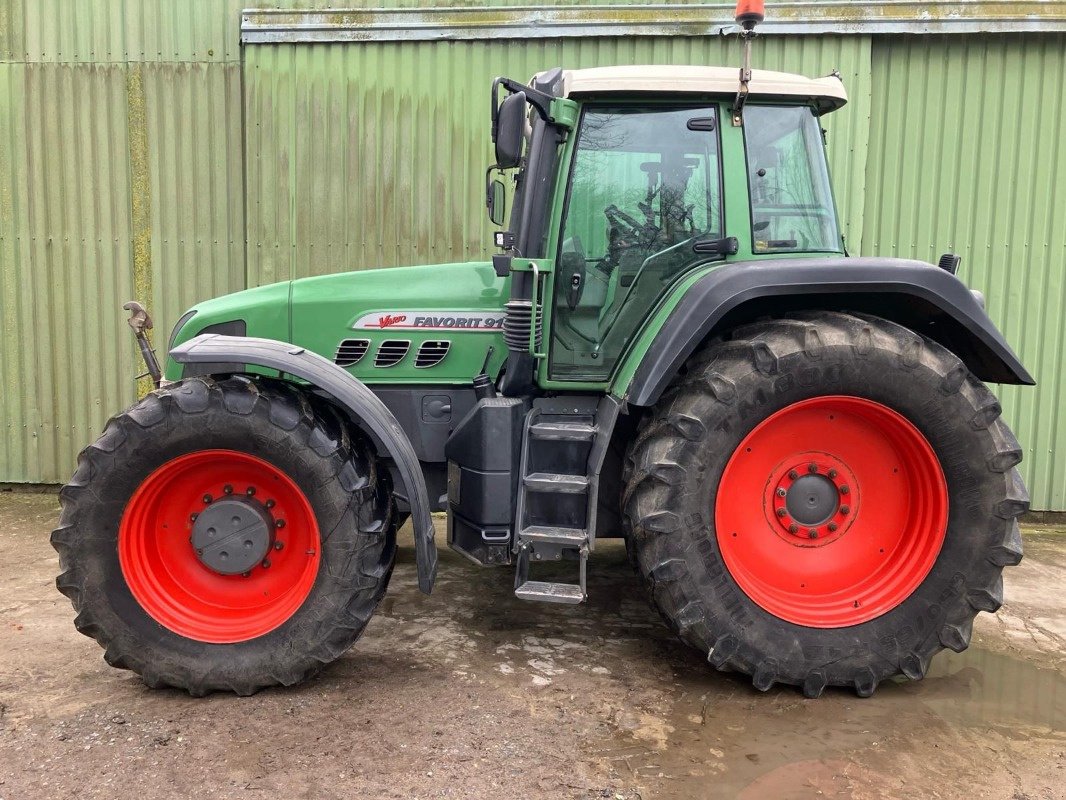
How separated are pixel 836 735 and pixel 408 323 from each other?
2344 millimetres

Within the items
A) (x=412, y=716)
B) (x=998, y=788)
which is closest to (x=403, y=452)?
(x=412, y=716)

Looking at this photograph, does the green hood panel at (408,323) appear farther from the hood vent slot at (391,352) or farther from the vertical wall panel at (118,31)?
the vertical wall panel at (118,31)

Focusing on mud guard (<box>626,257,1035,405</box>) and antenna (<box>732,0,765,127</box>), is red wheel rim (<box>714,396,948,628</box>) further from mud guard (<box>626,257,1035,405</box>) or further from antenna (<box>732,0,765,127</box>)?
antenna (<box>732,0,765,127</box>)

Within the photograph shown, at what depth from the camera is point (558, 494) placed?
3256 mm

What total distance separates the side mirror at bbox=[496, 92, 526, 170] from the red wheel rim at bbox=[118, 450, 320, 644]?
146 cm

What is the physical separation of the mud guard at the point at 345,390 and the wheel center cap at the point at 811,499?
143cm

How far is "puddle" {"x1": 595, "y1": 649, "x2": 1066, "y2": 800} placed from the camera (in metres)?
2.52

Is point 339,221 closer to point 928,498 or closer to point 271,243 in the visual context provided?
point 271,243

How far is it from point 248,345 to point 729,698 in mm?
2255

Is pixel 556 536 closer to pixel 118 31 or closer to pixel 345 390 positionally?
pixel 345 390

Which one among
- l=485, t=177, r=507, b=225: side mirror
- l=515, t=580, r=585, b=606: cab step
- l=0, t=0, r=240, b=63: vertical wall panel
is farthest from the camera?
l=0, t=0, r=240, b=63: vertical wall panel

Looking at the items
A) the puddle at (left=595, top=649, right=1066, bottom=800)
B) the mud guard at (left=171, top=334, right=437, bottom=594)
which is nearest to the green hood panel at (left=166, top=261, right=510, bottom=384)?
the mud guard at (left=171, top=334, right=437, bottom=594)

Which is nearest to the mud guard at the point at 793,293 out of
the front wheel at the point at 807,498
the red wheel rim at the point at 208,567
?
the front wheel at the point at 807,498

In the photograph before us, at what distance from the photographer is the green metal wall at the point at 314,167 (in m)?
5.49
